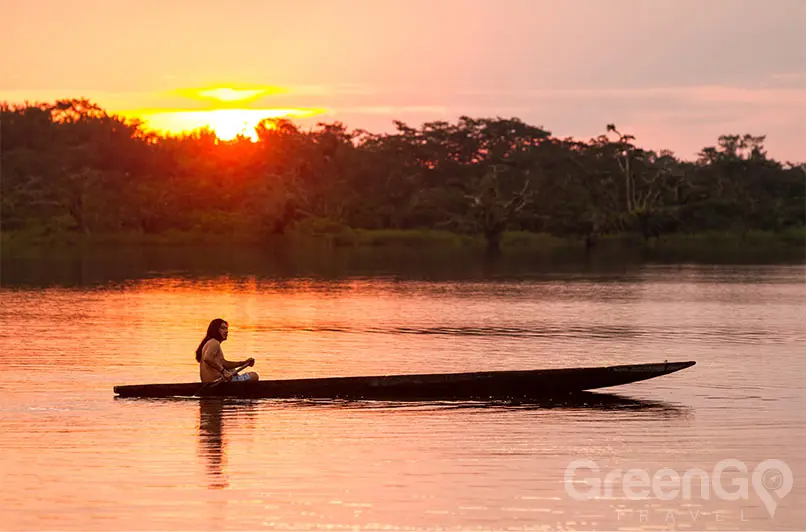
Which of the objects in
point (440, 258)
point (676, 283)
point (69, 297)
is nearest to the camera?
point (69, 297)

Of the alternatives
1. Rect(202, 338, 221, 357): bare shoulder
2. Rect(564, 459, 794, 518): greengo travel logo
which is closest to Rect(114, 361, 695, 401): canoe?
Rect(202, 338, 221, 357): bare shoulder

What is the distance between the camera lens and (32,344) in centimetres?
2862

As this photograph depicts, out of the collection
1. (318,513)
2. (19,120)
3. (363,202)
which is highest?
(19,120)

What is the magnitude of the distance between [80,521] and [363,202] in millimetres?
103786

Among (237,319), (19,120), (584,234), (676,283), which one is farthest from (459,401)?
(19,120)

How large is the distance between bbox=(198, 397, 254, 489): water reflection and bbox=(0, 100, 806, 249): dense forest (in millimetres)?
89061

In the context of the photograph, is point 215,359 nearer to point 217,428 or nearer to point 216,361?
point 216,361

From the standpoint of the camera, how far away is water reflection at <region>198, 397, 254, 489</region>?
584 inches

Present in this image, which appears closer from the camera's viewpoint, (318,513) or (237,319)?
(318,513)

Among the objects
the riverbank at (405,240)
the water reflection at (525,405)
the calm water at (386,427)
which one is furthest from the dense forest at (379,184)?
the water reflection at (525,405)

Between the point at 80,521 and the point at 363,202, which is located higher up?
the point at 363,202

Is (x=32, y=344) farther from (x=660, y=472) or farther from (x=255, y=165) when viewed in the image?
(x=255, y=165)

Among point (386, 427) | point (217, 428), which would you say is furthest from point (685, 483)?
point (217, 428)

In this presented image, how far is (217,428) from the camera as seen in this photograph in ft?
57.4
